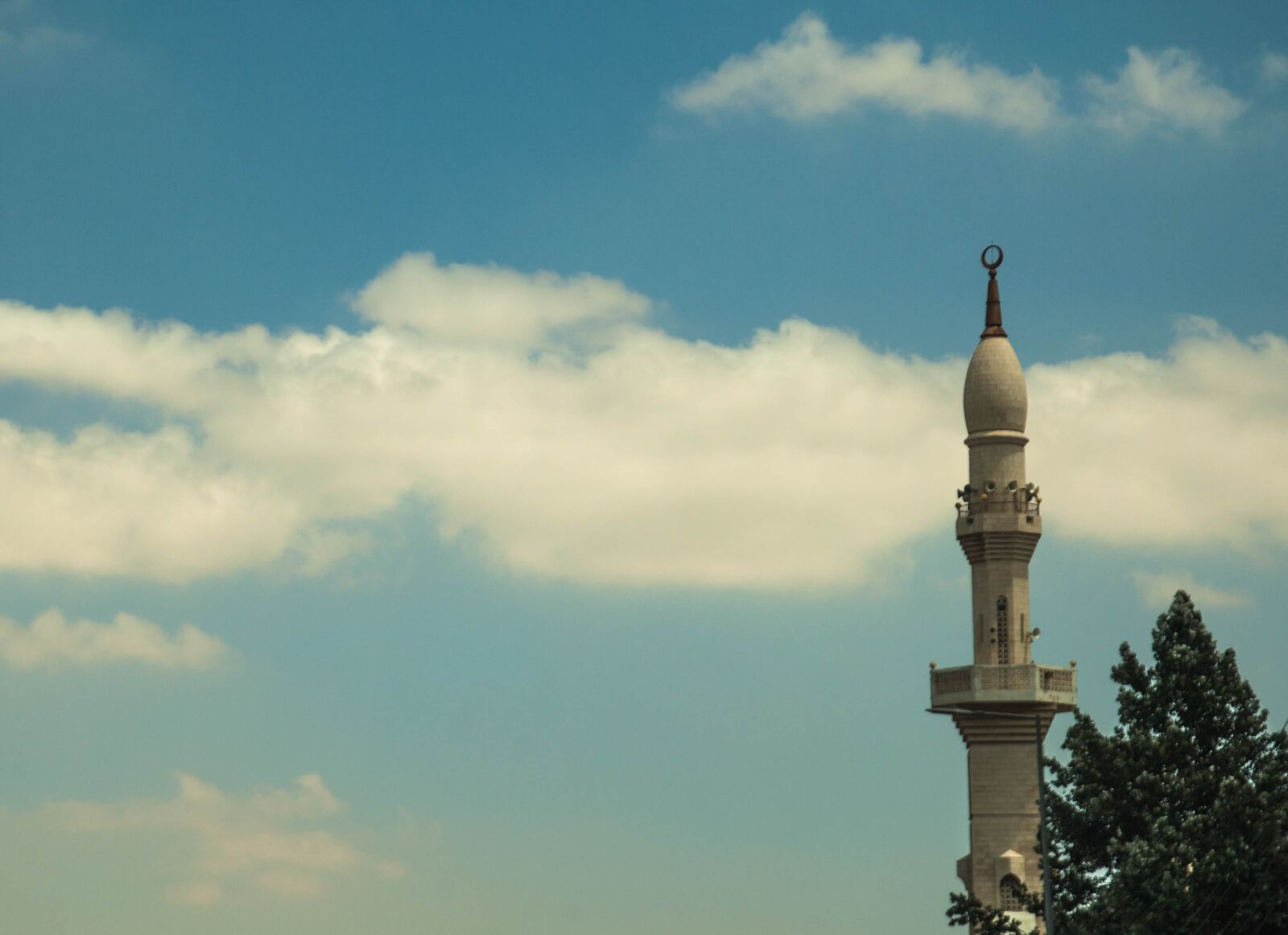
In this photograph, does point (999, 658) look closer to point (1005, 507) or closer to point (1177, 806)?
point (1005, 507)

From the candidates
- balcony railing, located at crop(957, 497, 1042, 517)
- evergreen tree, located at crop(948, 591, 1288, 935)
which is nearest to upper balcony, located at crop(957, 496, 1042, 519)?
balcony railing, located at crop(957, 497, 1042, 517)

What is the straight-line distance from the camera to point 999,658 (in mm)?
72625

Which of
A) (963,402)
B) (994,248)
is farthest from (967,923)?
(994,248)

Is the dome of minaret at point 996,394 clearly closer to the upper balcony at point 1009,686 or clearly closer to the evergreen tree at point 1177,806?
the upper balcony at point 1009,686

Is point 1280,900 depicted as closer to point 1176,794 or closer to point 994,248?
point 1176,794

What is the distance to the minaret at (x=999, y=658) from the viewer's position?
70438 mm

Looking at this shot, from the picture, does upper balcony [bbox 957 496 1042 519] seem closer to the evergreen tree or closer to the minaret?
the minaret

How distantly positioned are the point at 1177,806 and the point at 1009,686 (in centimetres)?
Result: 1500

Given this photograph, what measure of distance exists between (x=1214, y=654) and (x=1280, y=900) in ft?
26.2

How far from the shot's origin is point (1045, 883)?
2023 inches

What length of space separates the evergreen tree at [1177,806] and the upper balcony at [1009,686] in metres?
9.14

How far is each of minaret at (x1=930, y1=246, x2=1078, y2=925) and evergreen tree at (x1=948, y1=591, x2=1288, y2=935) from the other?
8882mm

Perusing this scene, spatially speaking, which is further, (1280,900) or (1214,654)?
(1214,654)

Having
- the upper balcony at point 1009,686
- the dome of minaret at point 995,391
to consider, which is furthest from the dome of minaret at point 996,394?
the upper balcony at point 1009,686
